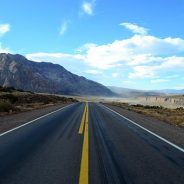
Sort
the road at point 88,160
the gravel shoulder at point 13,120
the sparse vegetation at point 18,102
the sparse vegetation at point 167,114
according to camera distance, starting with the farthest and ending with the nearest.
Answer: the sparse vegetation at point 18,102
the sparse vegetation at point 167,114
the gravel shoulder at point 13,120
the road at point 88,160

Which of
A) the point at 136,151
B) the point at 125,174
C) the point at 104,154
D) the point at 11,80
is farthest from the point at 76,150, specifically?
the point at 11,80

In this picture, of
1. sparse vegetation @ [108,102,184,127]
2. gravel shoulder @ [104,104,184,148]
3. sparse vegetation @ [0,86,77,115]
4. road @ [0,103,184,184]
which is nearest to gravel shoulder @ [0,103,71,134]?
sparse vegetation @ [0,86,77,115]

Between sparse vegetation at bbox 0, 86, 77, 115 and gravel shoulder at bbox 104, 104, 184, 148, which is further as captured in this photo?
sparse vegetation at bbox 0, 86, 77, 115

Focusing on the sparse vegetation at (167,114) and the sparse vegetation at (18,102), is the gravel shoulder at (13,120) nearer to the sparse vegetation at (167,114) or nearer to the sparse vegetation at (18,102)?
the sparse vegetation at (18,102)

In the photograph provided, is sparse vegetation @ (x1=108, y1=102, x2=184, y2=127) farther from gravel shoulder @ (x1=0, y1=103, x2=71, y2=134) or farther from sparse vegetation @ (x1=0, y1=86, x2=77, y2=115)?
sparse vegetation @ (x1=0, y1=86, x2=77, y2=115)

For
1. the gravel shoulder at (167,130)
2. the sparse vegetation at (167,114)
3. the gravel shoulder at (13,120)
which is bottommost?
the gravel shoulder at (13,120)

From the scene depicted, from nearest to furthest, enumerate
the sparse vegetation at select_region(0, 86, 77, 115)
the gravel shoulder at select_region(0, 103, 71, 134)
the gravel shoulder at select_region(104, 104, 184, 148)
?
the gravel shoulder at select_region(104, 104, 184, 148) < the gravel shoulder at select_region(0, 103, 71, 134) < the sparse vegetation at select_region(0, 86, 77, 115)

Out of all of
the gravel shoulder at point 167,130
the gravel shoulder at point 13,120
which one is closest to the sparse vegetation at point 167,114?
the gravel shoulder at point 167,130

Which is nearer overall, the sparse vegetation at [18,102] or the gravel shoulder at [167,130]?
the gravel shoulder at [167,130]

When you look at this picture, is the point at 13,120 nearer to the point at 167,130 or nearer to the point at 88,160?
the point at 167,130

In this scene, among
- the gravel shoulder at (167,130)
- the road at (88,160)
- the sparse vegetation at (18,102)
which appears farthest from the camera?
the sparse vegetation at (18,102)

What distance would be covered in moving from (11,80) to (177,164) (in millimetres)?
194521

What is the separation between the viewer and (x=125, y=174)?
7457 millimetres

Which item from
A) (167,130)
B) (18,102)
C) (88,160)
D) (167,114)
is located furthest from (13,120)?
(18,102)
